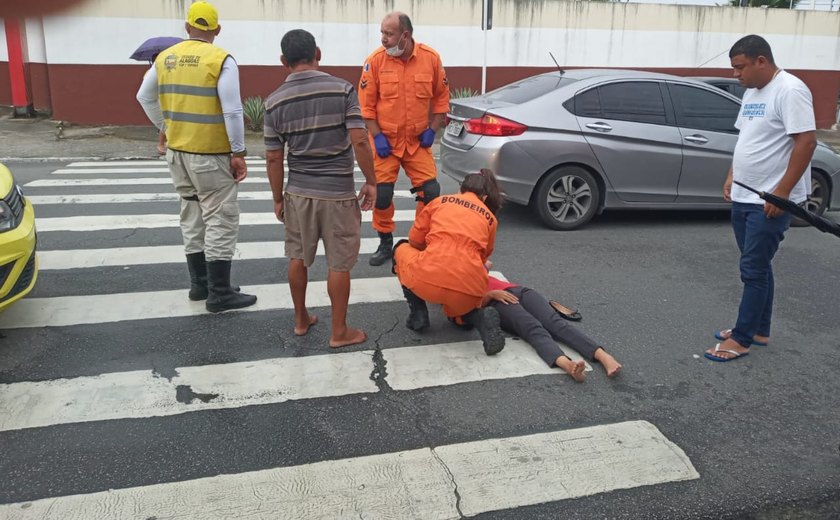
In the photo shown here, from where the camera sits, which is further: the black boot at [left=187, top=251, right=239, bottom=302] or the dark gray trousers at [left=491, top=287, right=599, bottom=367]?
the black boot at [left=187, top=251, right=239, bottom=302]

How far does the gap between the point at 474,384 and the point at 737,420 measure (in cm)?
137

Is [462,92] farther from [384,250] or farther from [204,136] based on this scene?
[204,136]

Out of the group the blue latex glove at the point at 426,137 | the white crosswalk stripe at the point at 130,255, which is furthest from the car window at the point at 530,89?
the white crosswalk stripe at the point at 130,255

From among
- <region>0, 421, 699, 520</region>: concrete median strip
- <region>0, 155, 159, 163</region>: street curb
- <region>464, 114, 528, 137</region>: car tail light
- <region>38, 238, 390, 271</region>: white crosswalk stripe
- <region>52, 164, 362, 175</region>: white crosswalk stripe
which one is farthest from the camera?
<region>0, 155, 159, 163</region>: street curb

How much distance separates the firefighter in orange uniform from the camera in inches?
211

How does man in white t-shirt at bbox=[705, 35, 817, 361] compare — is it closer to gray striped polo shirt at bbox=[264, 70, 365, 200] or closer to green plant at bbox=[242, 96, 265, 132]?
gray striped polo shirt at bbox=[264, 70, 365, 200]

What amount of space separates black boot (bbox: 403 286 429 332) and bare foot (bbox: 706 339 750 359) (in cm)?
179

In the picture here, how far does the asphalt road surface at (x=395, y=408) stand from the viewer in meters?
2.79

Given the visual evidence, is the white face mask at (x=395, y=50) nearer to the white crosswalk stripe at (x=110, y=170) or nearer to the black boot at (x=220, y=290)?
the black boot at (x=220, y=290)

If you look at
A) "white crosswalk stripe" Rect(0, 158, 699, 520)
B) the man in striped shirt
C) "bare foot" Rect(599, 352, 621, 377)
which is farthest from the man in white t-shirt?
the man in striped shirt

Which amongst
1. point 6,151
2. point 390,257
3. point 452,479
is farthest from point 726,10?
point 452,479

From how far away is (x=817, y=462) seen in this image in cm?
308

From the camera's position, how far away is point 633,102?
6.89m

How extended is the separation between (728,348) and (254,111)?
41.4 feet
